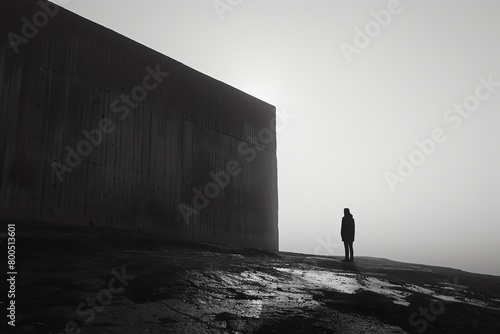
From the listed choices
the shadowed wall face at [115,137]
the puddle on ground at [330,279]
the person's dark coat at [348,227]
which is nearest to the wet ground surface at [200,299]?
the puddle on ground at [330,279]

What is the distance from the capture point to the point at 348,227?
12.3m

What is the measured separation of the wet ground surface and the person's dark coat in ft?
13.0

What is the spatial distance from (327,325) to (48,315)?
9.82 feet

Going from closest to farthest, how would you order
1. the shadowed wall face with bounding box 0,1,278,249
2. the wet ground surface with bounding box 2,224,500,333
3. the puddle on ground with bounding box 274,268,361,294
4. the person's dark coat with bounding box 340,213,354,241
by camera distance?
1. the wet ground surface with bounding box 2,224,500,333
2. the puddle on ground with bounding box 274,268,361,294
3. the shadowed wall face with bounding box 0,1,278,249
4. the person's dark coat with bounding box 340,213,354,241

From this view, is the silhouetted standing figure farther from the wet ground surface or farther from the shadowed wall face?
the shadowed wall face

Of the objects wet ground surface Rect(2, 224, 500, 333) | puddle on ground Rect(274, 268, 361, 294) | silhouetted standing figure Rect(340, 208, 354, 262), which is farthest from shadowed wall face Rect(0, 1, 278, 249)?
puddle on ground Rect(274, 268, 361, 294)

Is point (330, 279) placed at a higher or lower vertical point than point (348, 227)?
lower

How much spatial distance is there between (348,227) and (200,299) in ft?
26.5

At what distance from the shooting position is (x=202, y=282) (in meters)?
6.00

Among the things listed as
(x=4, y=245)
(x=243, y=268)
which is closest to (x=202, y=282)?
(x=243, y=268)

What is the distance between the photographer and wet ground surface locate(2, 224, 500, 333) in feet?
13.8

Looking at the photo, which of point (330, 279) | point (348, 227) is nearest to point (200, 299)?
point (330, 279)

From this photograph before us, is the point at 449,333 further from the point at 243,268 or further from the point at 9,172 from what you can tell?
the point at 9,172

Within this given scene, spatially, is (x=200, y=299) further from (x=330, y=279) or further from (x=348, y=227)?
(x=348, y=227)
